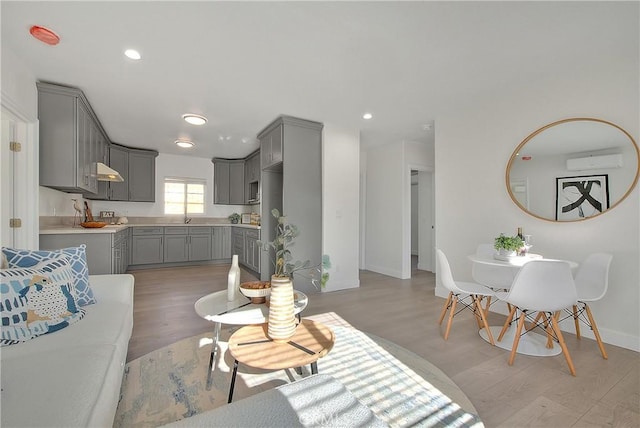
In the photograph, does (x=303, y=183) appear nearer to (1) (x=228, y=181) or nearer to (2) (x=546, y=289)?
(2) (x=546, y=289)

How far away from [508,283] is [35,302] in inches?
143

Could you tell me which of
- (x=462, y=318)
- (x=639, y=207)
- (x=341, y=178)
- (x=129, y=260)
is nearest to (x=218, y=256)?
(x=129, y=260)

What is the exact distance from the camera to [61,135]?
2.90 metres

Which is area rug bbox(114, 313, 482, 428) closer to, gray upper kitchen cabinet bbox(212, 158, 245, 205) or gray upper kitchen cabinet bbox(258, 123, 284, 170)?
gray upper kitchen cabinet bbox(258, 123, 284, 170)

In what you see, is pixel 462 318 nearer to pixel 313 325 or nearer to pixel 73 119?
pixel 313 325

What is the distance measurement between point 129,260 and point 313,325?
5113 mm

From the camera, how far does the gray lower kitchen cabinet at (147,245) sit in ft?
17.7

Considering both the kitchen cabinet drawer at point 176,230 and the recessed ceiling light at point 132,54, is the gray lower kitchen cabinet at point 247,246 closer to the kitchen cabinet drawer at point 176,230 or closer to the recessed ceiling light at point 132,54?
the kitchen cabinet drawer at point 176,230

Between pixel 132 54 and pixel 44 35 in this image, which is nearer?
pixel 44 35

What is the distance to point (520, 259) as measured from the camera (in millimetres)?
2383

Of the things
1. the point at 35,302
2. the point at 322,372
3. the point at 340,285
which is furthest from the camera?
the point at 340,285

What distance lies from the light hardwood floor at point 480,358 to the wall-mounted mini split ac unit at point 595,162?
157cm

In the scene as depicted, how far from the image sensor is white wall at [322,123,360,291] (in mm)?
4062

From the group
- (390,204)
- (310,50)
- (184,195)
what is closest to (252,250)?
(184,195)
